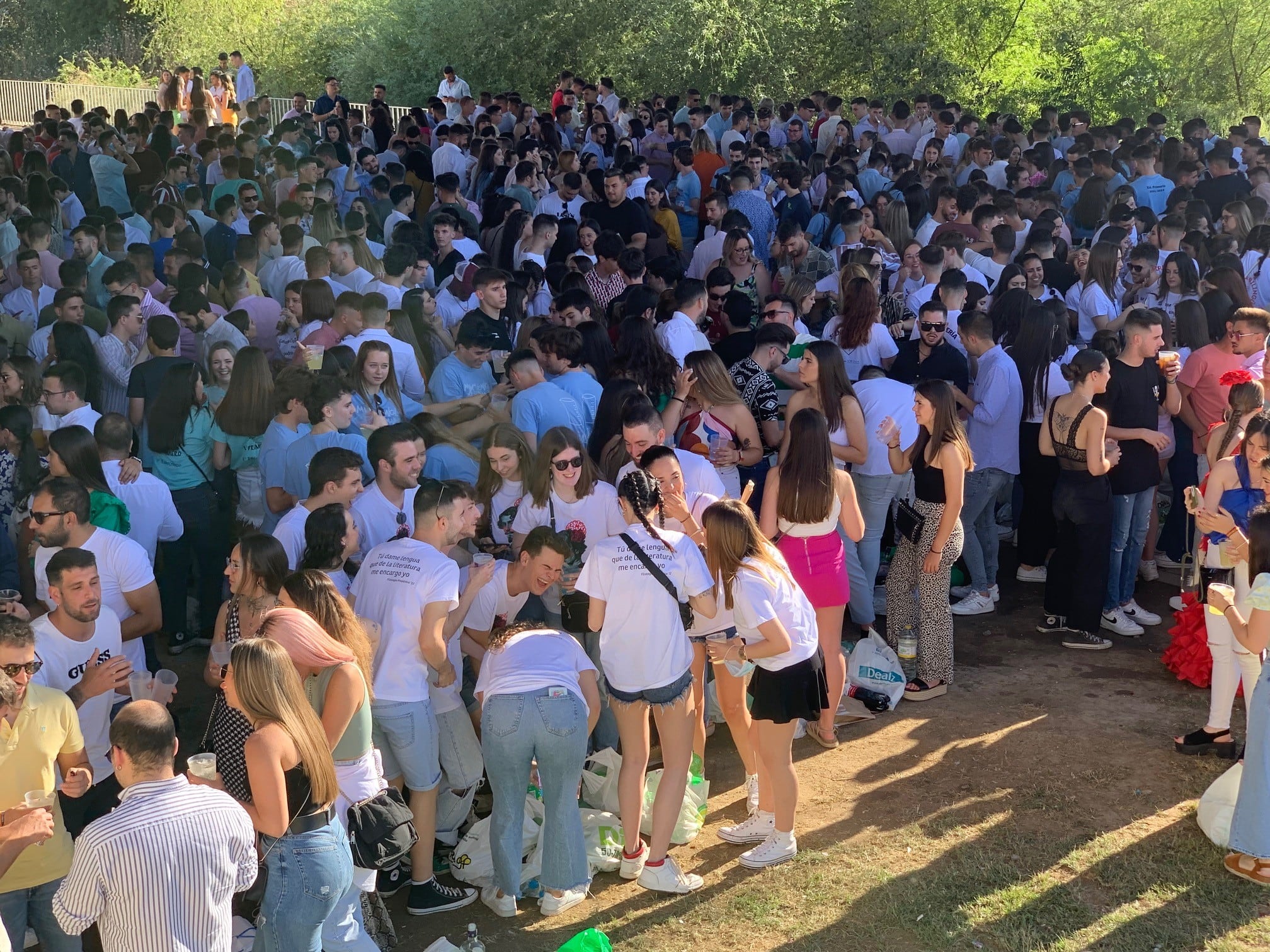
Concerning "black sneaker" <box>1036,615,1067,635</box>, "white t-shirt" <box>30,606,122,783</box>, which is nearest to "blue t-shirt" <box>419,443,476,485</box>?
"white t-shirt" <box>30,606,122,783</box>

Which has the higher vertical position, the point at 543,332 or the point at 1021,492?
the point at 543,332

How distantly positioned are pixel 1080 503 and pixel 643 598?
11.0ft

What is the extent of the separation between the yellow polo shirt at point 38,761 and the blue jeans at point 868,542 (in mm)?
4336

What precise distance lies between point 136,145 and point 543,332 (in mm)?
9252

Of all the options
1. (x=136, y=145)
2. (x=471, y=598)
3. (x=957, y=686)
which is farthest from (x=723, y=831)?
(x=136, y=145)

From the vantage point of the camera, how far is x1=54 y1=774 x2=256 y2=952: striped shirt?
10.9 feet

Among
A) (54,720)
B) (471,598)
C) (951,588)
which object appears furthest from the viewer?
(951,588)

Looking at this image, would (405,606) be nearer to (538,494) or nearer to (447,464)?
(538,494)

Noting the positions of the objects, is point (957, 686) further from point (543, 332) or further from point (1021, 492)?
point (543, 332)

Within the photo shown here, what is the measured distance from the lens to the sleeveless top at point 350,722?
4176mm

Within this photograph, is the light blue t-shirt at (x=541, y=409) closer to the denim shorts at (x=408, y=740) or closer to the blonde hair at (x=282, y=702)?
the denim shorts at (x=408, y=740)

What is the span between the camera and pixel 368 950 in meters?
4.24

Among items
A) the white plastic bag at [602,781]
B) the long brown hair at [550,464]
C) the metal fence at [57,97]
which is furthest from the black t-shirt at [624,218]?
the metal fence at [57,97]

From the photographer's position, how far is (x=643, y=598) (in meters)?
4.89
